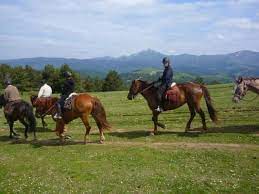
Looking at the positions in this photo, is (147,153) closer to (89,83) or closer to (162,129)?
(162,129)

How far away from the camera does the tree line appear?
98875 mm

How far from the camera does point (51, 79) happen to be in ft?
325

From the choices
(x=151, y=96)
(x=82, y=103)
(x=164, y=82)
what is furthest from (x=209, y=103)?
(x=82, y=103)

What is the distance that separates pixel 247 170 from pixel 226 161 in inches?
49.4

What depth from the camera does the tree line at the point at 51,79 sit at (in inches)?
3893

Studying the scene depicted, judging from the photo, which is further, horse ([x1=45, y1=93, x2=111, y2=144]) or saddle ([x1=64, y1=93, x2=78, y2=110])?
saddle ([x1=64, y1=93, x2=78, y2=110])

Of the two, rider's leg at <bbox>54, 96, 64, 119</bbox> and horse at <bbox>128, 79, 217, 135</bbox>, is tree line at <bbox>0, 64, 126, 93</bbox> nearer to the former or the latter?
horse at <bbox>128, 79, 217, 135</bbox>

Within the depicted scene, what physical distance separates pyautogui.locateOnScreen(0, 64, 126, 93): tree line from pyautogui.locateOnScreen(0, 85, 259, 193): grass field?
7634 centimetres

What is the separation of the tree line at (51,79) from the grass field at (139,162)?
3006 inches

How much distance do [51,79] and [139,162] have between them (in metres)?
84.6

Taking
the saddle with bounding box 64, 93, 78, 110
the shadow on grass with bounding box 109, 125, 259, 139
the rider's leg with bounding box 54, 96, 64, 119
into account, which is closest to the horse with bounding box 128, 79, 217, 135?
the shadow on grass with bounding box 109, 125, 259, 139

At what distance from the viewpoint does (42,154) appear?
19656 millimetres

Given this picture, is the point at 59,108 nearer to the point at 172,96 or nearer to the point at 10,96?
the point at 10,96

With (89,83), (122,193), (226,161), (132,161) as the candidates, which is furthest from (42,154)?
(89,83)
